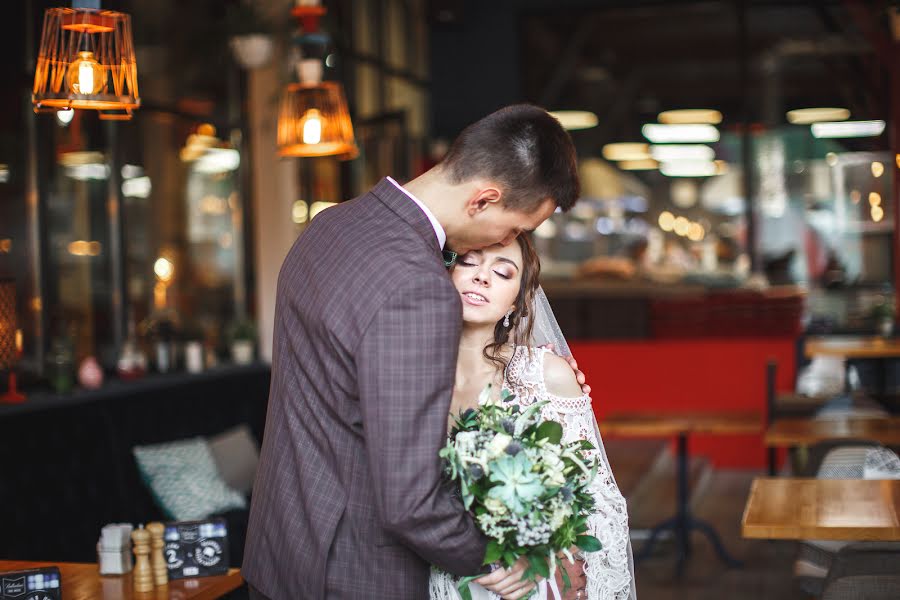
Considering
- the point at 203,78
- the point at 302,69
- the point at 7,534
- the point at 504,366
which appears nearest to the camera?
the point at 504,366

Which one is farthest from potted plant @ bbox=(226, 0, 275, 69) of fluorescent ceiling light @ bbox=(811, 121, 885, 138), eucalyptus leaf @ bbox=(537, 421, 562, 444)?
fluorescent ceiling light @ bbox=(811, 121, 885, 138)

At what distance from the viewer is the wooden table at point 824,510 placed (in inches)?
126

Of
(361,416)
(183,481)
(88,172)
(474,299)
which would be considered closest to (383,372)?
(361,416)

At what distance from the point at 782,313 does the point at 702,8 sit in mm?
3379

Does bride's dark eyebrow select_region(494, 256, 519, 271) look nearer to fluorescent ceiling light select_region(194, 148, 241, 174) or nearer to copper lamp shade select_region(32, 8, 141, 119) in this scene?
copper lamp shade select_region(32, 8, 141, 119)

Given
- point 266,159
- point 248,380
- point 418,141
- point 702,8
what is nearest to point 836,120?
point 702,8

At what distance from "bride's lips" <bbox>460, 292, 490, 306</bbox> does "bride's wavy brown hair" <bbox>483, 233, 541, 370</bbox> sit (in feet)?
0.32

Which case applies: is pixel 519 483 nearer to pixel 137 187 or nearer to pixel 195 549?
pixel 195 549

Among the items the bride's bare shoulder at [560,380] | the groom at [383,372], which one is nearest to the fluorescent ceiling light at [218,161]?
the bride's bare shoulder at [560,380]

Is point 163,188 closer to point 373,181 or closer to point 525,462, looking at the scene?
point 373,181

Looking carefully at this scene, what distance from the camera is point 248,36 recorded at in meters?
6.97

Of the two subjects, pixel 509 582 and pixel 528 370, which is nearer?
pixel 509 582

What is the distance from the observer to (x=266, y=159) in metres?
7.79

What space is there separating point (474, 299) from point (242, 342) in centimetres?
495
